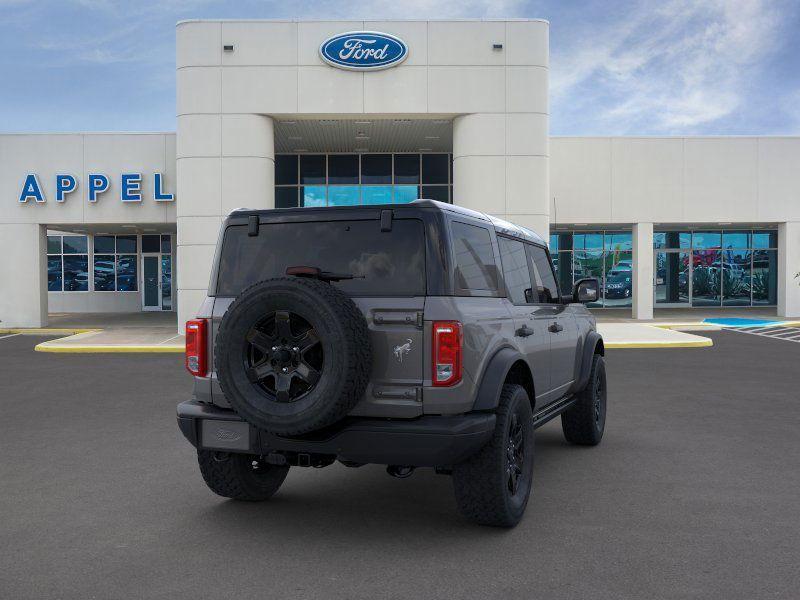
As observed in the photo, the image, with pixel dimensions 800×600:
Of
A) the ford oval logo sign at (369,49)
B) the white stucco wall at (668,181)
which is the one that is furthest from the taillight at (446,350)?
the white stucco wall at (668,181)

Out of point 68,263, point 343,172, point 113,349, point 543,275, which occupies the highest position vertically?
point 343,172

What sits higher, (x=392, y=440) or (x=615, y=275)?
(x=615, y=275)

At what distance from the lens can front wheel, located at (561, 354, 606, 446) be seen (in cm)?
701

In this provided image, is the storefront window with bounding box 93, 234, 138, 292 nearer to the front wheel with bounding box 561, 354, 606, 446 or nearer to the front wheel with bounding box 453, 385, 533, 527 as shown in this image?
the front wheel with bounding box 561, 354, 606, 446

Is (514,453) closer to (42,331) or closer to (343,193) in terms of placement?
(42,331)

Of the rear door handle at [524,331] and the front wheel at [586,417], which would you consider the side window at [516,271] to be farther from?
the front wheel at [586,417]

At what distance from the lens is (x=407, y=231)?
14.9ft

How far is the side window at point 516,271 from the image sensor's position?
536 cm

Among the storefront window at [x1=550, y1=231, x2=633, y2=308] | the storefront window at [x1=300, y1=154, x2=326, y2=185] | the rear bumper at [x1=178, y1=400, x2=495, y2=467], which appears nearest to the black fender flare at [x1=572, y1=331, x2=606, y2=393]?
the rear bumper at [x1=178, y1=400, x2=495, y2=467]

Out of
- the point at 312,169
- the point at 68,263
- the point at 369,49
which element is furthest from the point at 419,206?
the point at 68,263

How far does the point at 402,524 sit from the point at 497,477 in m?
0.79

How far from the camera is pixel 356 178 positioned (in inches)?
1009

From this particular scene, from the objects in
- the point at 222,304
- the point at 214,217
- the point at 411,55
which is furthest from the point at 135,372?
the point at 411,55

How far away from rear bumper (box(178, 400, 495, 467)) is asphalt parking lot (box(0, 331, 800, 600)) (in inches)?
22.8
